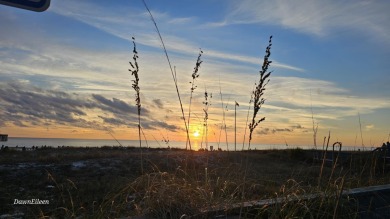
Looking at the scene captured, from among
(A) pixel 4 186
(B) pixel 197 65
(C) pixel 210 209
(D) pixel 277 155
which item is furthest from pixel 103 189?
(D) pixel 277 155

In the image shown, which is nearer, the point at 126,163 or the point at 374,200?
the point at 374,200

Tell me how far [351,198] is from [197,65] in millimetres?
2104

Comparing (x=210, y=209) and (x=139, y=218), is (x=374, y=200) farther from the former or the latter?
(x=139, y=218)

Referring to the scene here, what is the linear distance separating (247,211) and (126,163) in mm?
9506

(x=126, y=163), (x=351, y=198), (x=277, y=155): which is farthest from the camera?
(x=277, y=155)

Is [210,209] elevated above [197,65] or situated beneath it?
situated beneath

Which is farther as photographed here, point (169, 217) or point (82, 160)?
point (82, 160)

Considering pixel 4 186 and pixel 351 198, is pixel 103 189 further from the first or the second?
pixel 351 198

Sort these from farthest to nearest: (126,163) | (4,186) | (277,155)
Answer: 1. (277,155)
2. (126,163)
3. (4,186)

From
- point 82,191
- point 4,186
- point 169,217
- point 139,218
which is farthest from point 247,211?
point 4,186

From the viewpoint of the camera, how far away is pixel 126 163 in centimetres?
1211

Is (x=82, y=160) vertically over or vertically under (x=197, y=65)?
under

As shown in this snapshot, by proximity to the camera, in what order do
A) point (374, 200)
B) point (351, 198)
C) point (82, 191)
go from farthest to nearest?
1. point (82, 191)
2. point (374, 200)
3. point (351, 198)

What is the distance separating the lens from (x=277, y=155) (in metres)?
23.0
